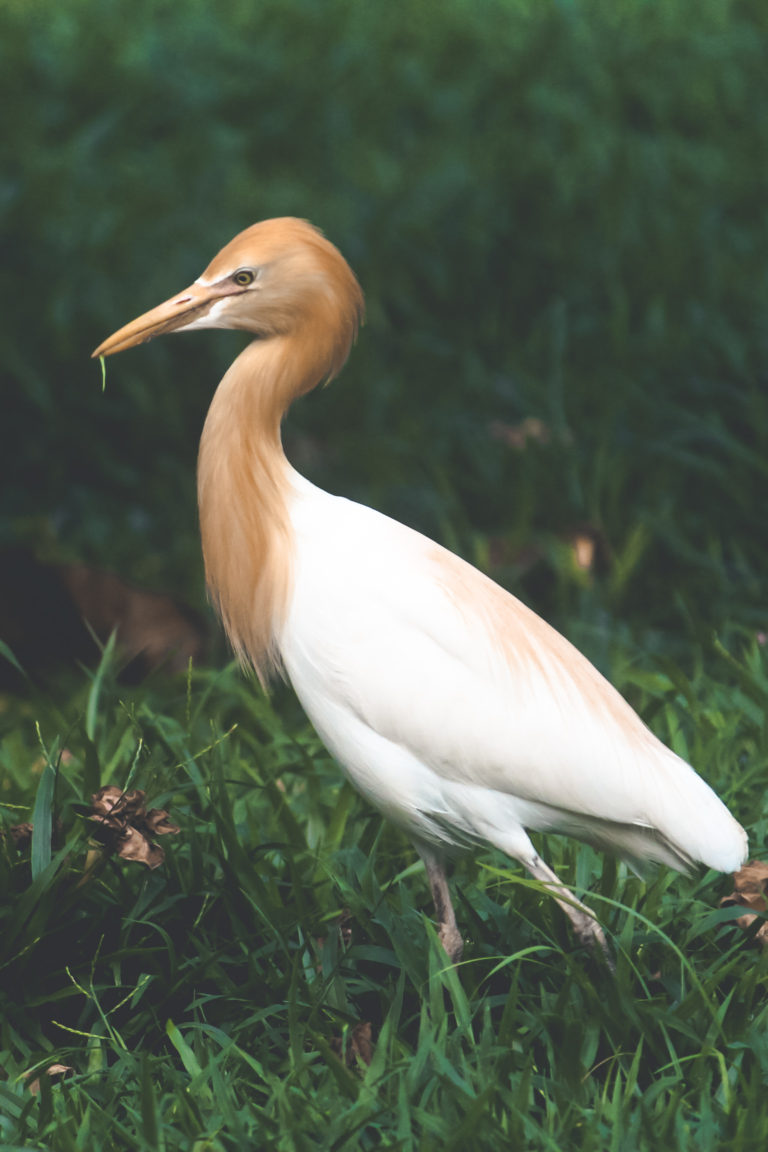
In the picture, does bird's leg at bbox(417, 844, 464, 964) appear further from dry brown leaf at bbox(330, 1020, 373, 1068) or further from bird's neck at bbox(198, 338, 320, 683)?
bird's neck at bbox(198, 338, 320, 683)

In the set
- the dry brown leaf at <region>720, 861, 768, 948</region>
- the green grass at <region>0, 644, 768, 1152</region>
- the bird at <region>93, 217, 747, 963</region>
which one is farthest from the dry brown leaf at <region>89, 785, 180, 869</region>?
the dry brown leaf at <region>720, 861, 768, 948</region>

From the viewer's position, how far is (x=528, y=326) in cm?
626

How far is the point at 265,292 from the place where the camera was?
293 cm

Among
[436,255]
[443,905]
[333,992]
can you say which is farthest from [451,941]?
[436,255]

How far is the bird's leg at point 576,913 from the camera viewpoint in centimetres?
280

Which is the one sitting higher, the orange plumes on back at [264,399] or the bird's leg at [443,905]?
the orange plumes on back at [264,399]

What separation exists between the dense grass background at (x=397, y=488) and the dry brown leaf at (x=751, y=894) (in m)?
0.06

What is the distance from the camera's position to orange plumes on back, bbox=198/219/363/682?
2.93 metres

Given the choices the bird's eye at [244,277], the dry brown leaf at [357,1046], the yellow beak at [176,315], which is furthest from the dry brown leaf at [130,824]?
the bird's eye at [244,277]

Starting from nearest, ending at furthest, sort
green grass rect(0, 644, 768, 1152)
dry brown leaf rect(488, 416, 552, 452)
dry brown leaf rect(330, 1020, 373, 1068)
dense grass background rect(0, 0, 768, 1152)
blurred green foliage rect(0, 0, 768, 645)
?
green grass rect(0, 644, 768, 1152)
dense grass background rect(0, 0, 768, 1152)
dry brown leaf rect(330, 1020, 373, 1068)
blurred green foliage rect(0, 0, 768, 645)
dry brown leaf rect(488, 416, 552, 452)

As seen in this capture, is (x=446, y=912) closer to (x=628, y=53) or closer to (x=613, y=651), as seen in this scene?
(x=613, y=651)

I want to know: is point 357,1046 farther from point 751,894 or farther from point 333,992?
point 751,894

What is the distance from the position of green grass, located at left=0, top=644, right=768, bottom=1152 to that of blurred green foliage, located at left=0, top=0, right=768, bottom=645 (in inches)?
65.6

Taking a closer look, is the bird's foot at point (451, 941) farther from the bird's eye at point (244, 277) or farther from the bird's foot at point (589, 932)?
the bird's eye at point (244, 277)
